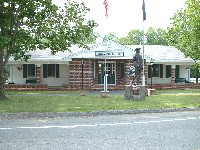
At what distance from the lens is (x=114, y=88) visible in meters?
30.5

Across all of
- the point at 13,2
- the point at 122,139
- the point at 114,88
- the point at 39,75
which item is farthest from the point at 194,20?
the point at 122,139

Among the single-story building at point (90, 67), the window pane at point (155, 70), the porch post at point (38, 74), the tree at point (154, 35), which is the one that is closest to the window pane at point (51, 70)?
the single-story building at point (90, 67)

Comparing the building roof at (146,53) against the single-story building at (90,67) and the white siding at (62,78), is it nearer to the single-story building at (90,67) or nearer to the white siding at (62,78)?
the single-story building at (90,67)

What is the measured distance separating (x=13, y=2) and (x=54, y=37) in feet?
9.58

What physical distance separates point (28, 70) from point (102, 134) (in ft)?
83.1

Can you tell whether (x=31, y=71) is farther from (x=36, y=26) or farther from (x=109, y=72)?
(x=36, y=26)

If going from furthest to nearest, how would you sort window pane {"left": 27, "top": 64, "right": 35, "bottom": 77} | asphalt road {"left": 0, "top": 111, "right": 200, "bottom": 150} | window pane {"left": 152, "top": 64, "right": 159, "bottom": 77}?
window pane {"left": 152, "top": 64, "right": 159, "bottom": 77} < window pane {"left": 27, "top": 64, "right": 35, "bottom": 77} < asphalt road {"left": 0, "top": 111, "right": 200, "bottom": 150}

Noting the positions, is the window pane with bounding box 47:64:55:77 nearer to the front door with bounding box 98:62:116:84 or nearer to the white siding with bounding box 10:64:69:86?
the white siding with bounding box 10:64:69:86

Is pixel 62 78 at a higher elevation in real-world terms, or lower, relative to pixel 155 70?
lower

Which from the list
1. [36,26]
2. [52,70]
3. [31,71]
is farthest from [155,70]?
[36,26]

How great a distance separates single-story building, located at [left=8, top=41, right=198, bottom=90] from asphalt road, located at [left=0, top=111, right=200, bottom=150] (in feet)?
58.4

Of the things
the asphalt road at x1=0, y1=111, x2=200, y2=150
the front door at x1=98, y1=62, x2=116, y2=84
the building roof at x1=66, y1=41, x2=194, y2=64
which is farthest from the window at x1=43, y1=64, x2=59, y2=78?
the asphalt road at x1=0, y1=111, x2=200, y2=150

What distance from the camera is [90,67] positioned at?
3098 cm

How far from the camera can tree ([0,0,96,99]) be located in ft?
58.7
